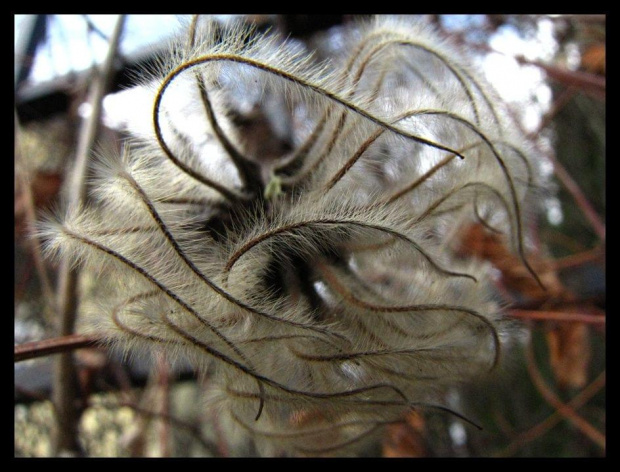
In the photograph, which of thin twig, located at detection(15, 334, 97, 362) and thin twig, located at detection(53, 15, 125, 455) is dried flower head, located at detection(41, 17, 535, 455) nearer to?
thin twig, located at detection(15, 334, 97, 362)

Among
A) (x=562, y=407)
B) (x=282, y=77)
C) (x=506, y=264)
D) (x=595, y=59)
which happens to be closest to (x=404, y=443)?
(x=562, y=407)

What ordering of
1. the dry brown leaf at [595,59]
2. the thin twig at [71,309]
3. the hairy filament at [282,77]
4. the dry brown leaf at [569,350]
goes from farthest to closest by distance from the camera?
the dry brown leaf at [595,59] → the dry brown leaf at [569,350] → the thin twig at [71,309] → the hairy filament at [282,77]

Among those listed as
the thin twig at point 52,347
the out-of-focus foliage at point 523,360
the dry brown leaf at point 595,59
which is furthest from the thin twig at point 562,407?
the thin twig at point 52,347

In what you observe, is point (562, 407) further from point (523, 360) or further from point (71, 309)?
point (71, 309)

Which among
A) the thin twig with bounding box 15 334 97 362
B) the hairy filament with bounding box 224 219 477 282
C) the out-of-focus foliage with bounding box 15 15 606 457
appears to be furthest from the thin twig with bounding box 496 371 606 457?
the thin twig with bounding box 15 334 97 362

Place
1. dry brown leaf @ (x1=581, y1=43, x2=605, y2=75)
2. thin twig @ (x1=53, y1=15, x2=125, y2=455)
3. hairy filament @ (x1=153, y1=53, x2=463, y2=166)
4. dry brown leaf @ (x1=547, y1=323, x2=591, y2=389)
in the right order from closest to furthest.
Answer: hairy filament @ (x1=153, y1=53, x2=463, y2=166)
thin twig @ (x1=53, y1=15, x2=125, y2=455)
dry brown leaf @ (x1=547, y1=323, x2=591, y2=389)
dry brown leaf @ (x1=581, y1=43, x2=605, y2=75)

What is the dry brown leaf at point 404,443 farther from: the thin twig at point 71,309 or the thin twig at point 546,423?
the thin twig at point 71,309
